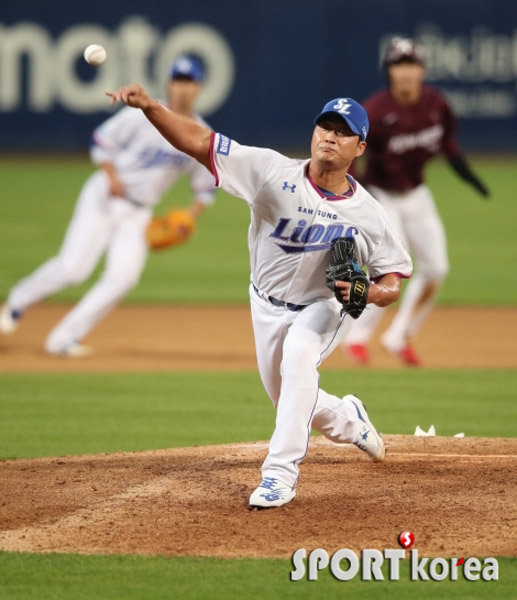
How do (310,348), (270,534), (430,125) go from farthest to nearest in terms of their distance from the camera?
1. (430,125)
2. (310,348)
3. (270,534)

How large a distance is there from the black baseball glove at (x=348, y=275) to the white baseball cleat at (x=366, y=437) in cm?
84

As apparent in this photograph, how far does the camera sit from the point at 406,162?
Result: 32.6ft

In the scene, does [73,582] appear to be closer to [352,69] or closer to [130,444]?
[130,444]

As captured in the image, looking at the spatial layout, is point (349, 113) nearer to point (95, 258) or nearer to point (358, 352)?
point (358, 352)

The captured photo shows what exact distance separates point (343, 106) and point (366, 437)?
1686 mm

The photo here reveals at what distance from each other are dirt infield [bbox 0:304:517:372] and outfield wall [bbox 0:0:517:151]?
10233mm

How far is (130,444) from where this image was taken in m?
7.26

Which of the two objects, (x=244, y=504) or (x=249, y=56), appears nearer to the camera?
(x=244, y=504)

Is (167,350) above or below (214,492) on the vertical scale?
below

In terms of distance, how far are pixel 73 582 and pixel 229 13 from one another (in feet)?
64.0

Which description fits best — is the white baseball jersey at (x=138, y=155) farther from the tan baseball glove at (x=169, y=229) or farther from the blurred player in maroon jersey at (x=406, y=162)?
the blurred player in maroon jersey at (x=406, y=162)

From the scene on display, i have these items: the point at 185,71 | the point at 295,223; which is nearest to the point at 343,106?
the point at 295,223

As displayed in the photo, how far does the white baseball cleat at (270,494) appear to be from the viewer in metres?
5.32

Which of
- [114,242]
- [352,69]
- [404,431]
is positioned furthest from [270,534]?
[352,69]
